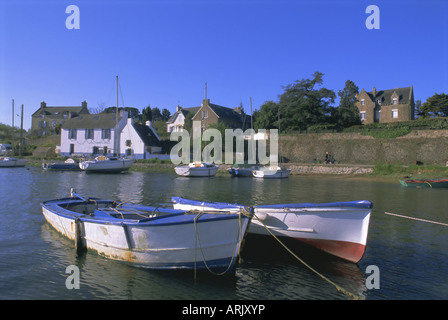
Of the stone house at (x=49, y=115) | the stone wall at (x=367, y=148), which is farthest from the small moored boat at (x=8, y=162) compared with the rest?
the stone wall at (x=367, y=148)

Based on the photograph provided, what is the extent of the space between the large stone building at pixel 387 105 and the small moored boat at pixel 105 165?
160ft

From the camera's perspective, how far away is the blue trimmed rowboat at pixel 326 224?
818 cm

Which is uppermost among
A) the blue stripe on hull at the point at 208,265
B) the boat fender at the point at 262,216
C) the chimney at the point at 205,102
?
the chimney at the point at 205,102

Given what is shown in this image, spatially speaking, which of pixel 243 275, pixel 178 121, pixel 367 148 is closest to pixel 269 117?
pixel 367 148

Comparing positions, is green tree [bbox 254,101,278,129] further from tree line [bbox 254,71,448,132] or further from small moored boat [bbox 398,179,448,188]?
small moored boat [bbox 398,179,448,188]

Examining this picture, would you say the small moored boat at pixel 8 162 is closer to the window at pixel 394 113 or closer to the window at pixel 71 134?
the window at pixel 71 134

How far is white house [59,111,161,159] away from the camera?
56.6 meters

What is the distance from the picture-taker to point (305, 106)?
52.6 m

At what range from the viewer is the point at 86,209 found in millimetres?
11773

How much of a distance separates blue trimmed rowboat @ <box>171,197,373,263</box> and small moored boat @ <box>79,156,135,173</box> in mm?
36390

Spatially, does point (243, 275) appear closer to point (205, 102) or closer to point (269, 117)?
point (269, 117)

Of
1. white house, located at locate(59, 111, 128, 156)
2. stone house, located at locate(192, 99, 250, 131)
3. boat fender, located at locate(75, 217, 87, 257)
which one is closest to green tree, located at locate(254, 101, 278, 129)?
stone house, located at locate(192, 99, 250, 131)

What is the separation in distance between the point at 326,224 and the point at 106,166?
38.2 m

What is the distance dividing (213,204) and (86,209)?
16.7 ft
